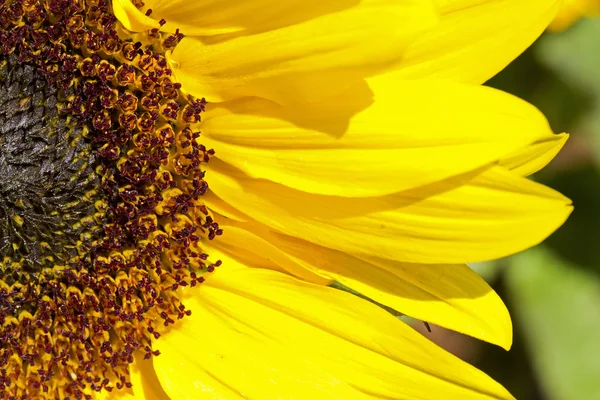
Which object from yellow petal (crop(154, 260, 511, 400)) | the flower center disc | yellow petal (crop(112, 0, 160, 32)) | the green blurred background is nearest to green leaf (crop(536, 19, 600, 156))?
the green blurred background

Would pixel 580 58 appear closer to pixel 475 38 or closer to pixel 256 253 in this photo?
pixel 475 38

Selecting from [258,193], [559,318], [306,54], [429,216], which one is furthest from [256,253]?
[559,318]

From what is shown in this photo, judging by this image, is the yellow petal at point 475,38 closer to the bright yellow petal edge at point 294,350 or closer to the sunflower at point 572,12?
the bright yellow petal edge at point 294,350

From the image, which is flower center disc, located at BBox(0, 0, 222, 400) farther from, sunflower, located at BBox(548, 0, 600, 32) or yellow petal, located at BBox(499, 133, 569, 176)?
sunflower, located at BBox(548, 0, 600, 32)

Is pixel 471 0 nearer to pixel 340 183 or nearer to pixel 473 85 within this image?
pixel 473 85

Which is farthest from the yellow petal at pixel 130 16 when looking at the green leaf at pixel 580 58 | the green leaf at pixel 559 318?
the green leaf at pixel 559 318
